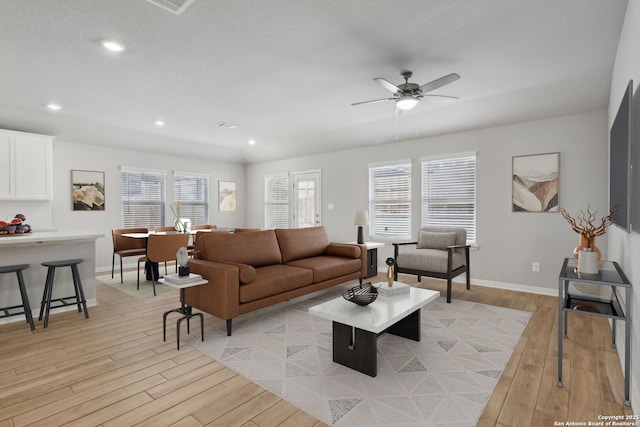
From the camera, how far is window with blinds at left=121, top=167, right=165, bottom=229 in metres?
6.76

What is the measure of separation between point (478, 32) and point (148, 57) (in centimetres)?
296

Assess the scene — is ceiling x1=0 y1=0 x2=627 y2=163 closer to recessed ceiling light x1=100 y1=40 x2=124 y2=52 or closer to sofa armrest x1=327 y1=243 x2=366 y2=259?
recessed ceiling light x1=100 y1=40 x2=124 y2=52

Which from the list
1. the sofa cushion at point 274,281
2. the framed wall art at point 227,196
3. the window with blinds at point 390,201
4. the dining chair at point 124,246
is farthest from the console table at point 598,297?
the framed wall art at point 227,196

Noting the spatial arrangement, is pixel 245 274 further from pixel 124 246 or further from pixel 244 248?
pixel 124 246

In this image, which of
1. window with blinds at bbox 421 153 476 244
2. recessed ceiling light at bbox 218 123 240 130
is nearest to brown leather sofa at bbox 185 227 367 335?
window with blinds at bbox 421 153 476 244

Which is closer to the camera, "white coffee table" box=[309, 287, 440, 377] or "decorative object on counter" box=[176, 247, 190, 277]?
"white coffee table" box=[309, 287, 440, 377]

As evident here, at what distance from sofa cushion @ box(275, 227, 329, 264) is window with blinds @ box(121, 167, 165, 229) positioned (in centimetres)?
405

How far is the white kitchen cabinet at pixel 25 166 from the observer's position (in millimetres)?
4996

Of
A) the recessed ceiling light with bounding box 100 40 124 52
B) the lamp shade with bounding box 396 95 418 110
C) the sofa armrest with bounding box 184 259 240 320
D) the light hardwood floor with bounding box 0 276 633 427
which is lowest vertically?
the light hardwood floor with bounding box 0 276 633 427

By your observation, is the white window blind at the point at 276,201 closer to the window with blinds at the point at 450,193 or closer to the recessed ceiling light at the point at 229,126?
the recessed ceiling light at the point at 229,126

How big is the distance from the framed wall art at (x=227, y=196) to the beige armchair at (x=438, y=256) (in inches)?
204

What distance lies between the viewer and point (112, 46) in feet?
9.45

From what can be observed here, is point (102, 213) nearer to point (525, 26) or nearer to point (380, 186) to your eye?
point (380, 186)

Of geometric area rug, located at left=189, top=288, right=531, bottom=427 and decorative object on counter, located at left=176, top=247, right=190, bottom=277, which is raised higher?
decorative object on counter, located at left=176, top=247, right=190, bottom=277
